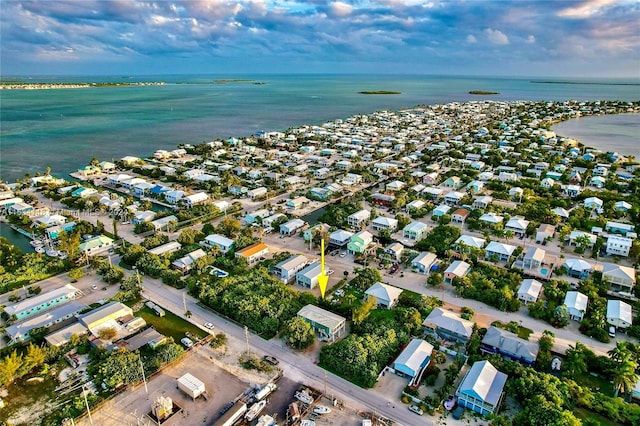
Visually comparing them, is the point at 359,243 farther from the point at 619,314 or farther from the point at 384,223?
the point at 619,314

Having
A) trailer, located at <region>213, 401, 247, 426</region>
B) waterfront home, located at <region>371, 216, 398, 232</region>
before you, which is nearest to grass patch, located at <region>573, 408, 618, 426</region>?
trailer, located at <region>213, 401, 247, 426</region>

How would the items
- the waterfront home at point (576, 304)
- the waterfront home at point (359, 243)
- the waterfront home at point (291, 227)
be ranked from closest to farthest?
the waterfront home at point (576, 304) → the waterfront home at point (359, 243) → the waterfront home at point (291, 227)

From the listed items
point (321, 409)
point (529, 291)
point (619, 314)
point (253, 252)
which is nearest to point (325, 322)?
point (321, 409)

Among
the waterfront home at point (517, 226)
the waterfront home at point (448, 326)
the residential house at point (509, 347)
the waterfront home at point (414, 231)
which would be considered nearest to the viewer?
the residential house at point (509, 347)

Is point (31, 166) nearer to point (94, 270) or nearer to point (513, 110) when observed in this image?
point (94, 270)

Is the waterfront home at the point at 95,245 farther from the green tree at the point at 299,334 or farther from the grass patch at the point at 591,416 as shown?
the grass patch at the point at 591,416

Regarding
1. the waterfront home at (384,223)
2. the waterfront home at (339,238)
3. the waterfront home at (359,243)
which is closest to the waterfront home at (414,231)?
the waterfront home at (384,223)
